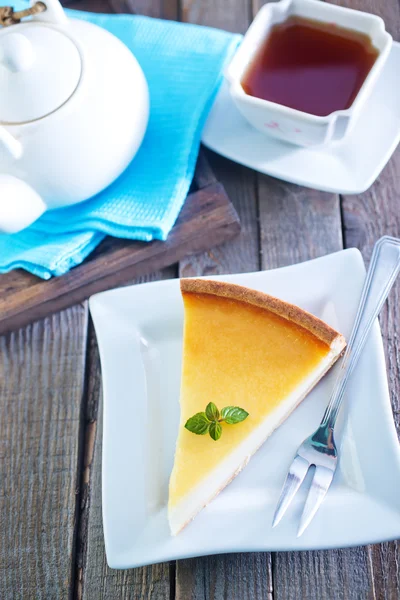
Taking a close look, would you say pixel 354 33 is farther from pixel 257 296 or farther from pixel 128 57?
pixel 257 296

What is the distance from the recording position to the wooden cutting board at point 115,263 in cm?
124

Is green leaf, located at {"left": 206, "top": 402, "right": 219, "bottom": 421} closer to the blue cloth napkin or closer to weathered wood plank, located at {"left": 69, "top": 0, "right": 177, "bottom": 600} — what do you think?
weathered wood plank, located at {"left": 69, "top": 0, "right": 177, "bottom": 600}

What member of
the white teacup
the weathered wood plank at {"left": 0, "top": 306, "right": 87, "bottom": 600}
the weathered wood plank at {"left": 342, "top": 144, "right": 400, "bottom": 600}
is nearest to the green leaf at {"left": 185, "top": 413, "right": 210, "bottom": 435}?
the weathered wood plank at {"left": 0, "top": 306, "right": 87, "bottom": 600}

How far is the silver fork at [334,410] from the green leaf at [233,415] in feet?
0.40

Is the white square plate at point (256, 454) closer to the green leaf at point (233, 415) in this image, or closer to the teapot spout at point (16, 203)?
the green leaf at point (233, 415)

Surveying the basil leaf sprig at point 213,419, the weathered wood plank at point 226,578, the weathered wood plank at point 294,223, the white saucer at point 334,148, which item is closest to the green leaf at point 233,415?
the basil leaf sprig at point 213,419

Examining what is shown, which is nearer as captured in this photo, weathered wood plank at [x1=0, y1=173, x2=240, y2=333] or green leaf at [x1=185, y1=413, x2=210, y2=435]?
green leaf at [x1=185, y1=413, x2=210, y2=435]

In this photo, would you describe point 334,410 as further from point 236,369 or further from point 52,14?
point 52,14

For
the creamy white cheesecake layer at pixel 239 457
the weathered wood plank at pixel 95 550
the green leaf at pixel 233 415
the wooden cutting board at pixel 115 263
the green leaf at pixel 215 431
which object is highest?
the wooden cutting board at pixel 115 263

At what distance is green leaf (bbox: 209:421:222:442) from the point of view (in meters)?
1.01

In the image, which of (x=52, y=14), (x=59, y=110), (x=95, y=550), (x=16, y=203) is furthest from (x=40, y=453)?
(x=52, y=14)

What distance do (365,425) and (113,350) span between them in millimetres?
507

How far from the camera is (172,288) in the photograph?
1.19m

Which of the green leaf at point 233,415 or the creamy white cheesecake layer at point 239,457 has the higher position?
the green leaf at point 233,415
